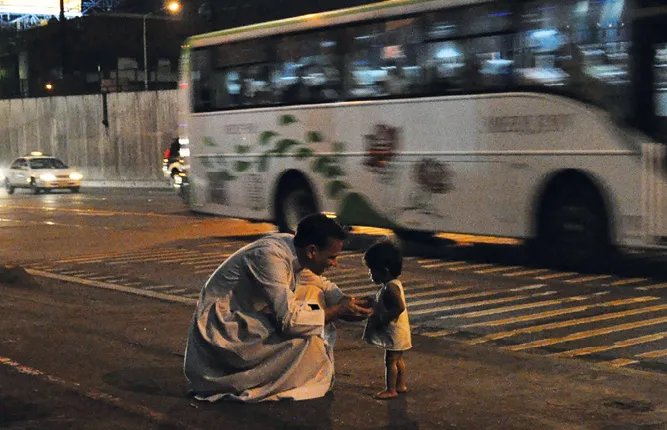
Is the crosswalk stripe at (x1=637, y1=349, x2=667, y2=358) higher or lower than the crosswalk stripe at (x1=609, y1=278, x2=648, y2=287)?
above

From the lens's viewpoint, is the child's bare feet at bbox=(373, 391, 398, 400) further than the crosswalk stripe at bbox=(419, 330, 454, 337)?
No

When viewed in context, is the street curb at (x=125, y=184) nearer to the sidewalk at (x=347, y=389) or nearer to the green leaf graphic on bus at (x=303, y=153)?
the green leaf graphic on bus at (x=303, y=153)

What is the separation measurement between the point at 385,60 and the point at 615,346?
810 cm

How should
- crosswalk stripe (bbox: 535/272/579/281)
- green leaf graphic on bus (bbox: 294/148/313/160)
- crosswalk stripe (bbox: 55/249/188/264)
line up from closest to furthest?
1. crosswalk stripe (bbox: 535/272/579/281)
2. crosswalk stripe (bbox: 55/249/188/264)
3. green leaf graphic on bus (bbox: 294/148/313/160)

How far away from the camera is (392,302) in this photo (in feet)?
23.1

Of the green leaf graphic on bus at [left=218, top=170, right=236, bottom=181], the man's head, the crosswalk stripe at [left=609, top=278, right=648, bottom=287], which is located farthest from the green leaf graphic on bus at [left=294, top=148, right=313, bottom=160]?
the man's head

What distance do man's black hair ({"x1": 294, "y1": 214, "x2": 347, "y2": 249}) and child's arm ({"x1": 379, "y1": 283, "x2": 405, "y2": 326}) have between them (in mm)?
509

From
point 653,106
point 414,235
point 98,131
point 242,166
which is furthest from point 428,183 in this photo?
point 98,131

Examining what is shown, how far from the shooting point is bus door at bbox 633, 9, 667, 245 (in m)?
12.6

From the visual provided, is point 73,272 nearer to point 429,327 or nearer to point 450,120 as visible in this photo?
point 450,120

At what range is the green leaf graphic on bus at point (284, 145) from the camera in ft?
59.8

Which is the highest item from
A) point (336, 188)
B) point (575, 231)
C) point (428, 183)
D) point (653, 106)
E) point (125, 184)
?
point (653, 106)

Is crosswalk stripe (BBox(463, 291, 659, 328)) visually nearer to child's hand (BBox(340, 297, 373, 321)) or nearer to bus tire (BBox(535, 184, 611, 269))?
bus tire (BBox(535, 184, 611, 269))

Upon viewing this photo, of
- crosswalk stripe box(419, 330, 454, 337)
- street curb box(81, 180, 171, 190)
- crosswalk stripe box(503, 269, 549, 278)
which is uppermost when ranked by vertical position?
crosswalk stripe box(419, 330, 454, 337)
